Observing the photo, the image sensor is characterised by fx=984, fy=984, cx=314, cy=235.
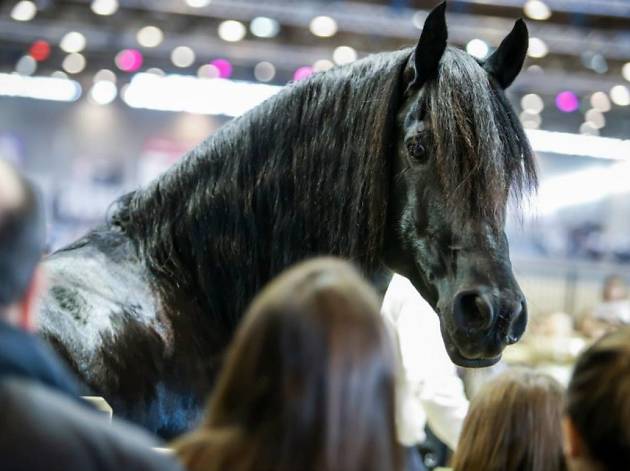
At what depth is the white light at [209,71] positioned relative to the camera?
→ 397 inches

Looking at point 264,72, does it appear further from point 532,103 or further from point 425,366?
point 425,366

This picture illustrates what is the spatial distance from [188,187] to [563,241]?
28.5 feet

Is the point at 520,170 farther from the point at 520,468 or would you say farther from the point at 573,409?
the point at 573,409

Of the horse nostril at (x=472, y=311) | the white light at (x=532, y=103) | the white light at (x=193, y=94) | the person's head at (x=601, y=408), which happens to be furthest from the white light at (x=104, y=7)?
the person's head at (x=601, y=408)

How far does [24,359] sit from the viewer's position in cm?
100

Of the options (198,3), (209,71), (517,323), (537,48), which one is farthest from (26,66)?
(517,323)

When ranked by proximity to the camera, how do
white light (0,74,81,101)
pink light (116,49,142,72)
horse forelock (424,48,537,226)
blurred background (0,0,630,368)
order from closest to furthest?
horse forelock (424,48,537,226) → blurred background (0,0,630,368) → pink light (116,49,142,72) → white light (0,74,81,101)

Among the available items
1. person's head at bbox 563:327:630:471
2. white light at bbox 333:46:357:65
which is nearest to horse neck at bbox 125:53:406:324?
person's head at bbox 563:327:630:471

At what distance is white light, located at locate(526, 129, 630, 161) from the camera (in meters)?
10.4

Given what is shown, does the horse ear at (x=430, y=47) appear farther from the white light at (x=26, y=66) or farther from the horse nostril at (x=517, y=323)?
the white light at (x=26, y=66)

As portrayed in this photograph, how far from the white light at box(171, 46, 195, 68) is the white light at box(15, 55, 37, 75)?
1.48 m

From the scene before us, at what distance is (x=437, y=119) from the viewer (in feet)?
6.60

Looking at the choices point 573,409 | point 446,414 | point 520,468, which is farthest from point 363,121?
point 446,414

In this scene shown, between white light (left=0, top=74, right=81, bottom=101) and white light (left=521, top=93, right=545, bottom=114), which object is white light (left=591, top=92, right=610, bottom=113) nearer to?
white light (left=521, top=93, right=545, bottom=114)
